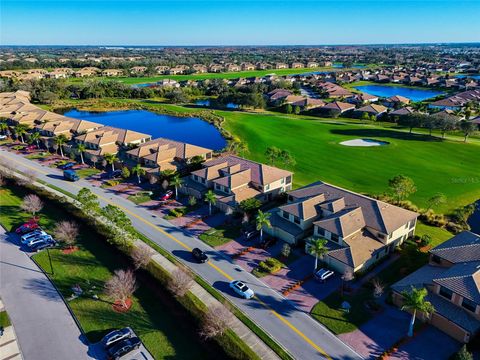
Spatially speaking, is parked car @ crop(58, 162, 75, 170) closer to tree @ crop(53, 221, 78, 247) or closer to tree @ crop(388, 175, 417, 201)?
tree @ crop(53, 221, 78, 247)

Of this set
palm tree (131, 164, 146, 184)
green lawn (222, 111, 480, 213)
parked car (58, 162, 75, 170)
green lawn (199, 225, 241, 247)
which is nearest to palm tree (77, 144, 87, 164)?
parked car (58, 162, 75, 170)

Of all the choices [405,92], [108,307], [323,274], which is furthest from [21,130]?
[405,92]

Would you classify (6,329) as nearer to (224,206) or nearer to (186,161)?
(224,206)

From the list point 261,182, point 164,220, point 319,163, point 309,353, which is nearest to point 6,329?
point 164,220

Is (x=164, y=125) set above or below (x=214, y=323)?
above

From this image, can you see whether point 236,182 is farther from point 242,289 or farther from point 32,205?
point 32,205

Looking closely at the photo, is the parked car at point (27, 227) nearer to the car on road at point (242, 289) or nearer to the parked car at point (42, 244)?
the parked car at point (42, 244)
